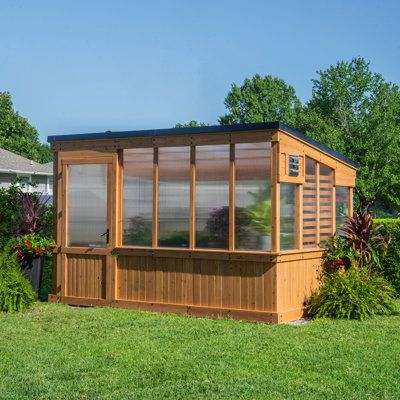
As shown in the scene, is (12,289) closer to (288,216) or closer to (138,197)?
(138,197)

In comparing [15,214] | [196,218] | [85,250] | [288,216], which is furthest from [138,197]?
[15,214]

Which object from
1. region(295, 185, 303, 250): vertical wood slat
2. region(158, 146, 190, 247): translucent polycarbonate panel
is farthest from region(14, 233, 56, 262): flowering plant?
region(295, 185, 303, 250): vertical wood slat

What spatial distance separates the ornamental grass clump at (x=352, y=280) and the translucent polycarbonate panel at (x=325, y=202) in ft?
0.61

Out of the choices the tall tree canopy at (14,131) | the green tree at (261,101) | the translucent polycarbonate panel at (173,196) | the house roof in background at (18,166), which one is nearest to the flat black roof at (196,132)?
the translucent polycarbonate panel at (173,196)

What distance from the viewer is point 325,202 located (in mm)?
11367

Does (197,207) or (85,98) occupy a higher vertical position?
(85,98)

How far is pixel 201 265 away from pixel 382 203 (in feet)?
122

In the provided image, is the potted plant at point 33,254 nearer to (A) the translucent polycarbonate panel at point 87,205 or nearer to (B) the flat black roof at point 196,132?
(A) the translucent polycarbonate panel at point 87,205

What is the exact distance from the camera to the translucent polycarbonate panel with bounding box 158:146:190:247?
10462mm

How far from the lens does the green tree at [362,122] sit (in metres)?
43.5

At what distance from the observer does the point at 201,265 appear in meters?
10.2

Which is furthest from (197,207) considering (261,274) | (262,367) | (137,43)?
(137,43)

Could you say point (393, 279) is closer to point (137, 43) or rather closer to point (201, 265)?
point (201, 265)

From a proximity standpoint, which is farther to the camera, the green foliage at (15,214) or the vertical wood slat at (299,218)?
the green foliage at (15,214)
